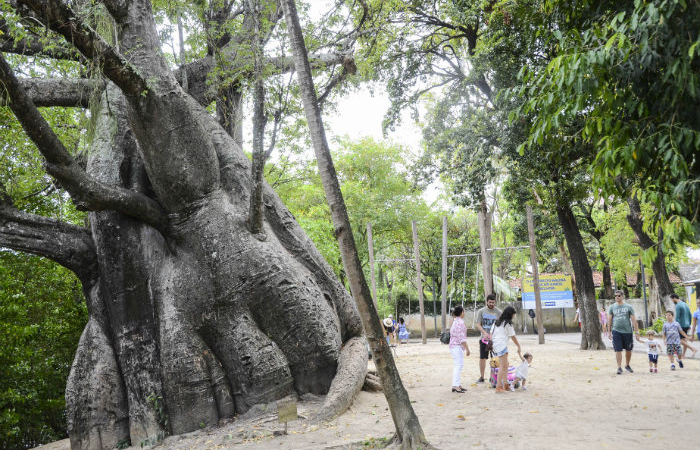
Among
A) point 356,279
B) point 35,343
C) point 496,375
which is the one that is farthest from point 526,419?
point 35,343

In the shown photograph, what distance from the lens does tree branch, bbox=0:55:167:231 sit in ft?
20.0

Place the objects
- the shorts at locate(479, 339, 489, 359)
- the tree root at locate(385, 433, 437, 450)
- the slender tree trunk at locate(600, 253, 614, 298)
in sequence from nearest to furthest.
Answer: the tree root at locate(385, 433, 437, 450) < the shorts at locate(479, 339, 489, 359) < the slender tree trunk at locate(600, 253, 614, 298)

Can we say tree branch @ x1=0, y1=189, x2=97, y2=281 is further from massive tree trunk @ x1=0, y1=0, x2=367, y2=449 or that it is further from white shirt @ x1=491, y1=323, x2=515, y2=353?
white shirt @ x1=491, y1=323, x2=515, y2=353

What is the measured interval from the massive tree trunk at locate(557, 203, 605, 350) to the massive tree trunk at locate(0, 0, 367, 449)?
869cm

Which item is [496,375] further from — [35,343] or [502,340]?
[35,343]

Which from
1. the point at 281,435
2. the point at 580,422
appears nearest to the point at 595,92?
the point at 580,422

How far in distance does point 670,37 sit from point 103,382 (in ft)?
26.2

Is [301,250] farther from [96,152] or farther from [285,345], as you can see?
[96,152]

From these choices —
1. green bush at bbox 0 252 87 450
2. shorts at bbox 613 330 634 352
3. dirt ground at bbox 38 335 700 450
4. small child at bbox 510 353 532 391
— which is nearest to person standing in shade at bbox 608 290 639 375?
shorts at bbox 613 330 634 352

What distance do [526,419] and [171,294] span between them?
17.0ft

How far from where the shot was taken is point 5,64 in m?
5.84

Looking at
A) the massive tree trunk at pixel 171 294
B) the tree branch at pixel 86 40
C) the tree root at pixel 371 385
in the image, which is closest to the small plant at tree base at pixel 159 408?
the massive tree trunk at pixel 171 294

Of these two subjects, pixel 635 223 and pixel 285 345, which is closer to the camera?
pixel 285 345

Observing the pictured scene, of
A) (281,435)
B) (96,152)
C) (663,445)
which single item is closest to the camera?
(663,445)
